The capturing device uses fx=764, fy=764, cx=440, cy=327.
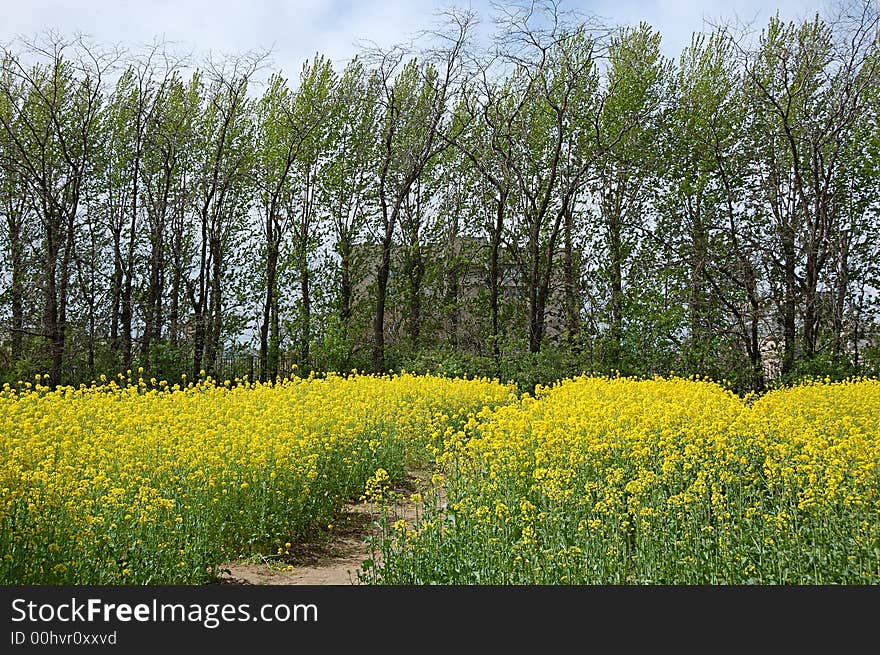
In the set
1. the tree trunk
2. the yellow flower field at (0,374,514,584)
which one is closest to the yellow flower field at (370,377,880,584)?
the yellow flower field at (0,374,514,584)

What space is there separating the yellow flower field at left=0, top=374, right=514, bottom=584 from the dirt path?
0.42ft

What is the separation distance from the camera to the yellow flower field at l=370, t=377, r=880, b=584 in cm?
377

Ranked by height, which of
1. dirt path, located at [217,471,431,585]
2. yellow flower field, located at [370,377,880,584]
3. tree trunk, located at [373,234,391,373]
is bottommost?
dirt path, located at [217,471,431,585]

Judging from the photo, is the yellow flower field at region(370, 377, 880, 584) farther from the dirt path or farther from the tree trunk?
the tree trunk

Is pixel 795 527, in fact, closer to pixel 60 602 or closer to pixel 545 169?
pixel 60 602

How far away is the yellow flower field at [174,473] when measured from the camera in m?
3.89

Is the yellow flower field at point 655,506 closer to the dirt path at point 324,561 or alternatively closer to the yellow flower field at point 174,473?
the dirt path at point 324,561

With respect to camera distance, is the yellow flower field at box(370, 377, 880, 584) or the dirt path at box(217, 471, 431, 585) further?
the dirt path at box(217, 471, 431, 585)

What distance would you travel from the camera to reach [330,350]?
15203mm

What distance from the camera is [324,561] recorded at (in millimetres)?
5367

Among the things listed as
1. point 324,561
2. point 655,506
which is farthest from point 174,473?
point 655,506

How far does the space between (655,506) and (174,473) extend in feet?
10.2

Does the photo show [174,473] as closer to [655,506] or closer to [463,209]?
[655,506]

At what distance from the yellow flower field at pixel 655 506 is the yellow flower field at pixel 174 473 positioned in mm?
999
